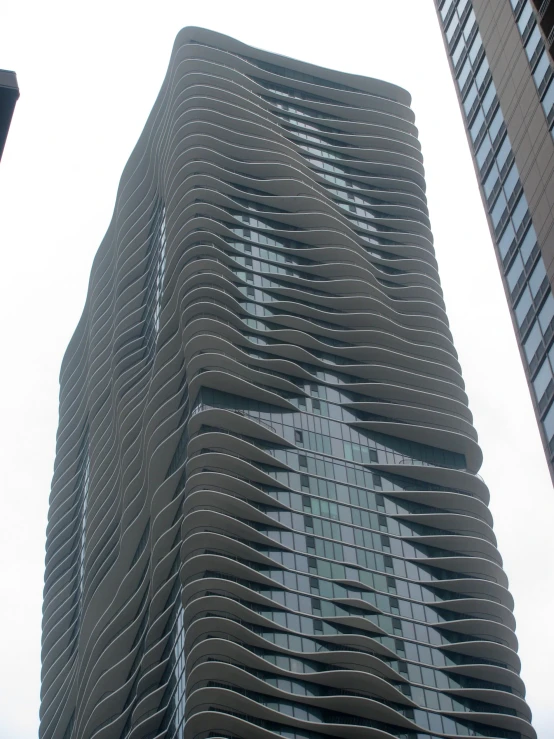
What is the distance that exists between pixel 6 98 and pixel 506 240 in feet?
114

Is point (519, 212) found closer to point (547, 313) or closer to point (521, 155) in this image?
point (521, 155)

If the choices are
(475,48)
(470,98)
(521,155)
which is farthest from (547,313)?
(475,48)

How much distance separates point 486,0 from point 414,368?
72311 millimetres

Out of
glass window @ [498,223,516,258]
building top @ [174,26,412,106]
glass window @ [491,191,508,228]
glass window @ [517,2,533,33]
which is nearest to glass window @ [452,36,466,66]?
glass window @ [517,2,533,33]

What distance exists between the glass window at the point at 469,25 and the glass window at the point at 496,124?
21.6ft

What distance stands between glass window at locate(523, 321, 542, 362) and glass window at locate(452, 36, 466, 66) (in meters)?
18.5

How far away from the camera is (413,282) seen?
454 ft

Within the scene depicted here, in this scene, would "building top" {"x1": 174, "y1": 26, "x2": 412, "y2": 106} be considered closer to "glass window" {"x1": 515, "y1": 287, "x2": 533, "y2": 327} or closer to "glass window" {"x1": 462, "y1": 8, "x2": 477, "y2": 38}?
"glass window" {"x1": 462, "y1": 8, "x2": 477, "y2": 38}

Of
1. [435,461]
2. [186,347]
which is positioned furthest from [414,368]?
[186,347]

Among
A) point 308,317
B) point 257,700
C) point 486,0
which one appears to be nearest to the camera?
point 486,0

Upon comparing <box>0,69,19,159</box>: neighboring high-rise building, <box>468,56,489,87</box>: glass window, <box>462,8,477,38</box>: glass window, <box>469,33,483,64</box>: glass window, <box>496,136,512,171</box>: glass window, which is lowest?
<box>0,69,19,159</box>: neighboring high-rise building

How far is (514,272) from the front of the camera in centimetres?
5366

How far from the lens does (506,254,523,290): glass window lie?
2090 inches

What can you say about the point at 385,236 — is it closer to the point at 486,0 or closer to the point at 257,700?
the point at 257,700
